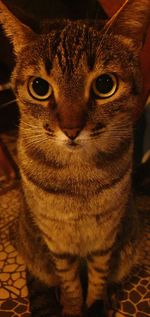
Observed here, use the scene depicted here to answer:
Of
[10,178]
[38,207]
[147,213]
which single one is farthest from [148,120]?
[38,207]

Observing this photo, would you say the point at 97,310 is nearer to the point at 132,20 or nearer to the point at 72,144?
the point at 72,144

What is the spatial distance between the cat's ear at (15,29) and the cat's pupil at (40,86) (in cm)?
11

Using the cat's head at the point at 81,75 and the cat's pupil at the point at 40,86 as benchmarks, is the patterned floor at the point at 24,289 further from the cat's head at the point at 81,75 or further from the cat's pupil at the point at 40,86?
the cat's pupil at the point at 40,86

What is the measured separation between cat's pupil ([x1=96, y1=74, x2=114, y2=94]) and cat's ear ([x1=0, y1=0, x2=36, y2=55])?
0.20 meters

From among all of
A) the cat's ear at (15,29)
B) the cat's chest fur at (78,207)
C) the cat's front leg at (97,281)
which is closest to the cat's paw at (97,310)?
the cat's front leg at (97,281)

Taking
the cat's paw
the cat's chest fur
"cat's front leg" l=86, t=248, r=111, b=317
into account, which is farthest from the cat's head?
the cat's paw

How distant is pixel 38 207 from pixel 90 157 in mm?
204

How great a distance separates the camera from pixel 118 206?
3.26 ft

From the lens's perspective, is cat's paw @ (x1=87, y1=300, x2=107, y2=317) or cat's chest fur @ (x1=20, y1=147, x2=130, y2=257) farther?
cat's paw @ (x1=87, y1=300, x2=107, y2=317)

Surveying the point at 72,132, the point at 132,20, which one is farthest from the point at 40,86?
the point at 132,20

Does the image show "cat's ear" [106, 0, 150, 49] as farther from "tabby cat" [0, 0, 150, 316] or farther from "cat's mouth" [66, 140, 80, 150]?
"cat's mouth" [66, 140, 80, 150]

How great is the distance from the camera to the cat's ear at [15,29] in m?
0.81

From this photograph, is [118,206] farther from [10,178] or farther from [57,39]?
[10,178]

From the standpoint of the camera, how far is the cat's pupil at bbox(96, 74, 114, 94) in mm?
810
